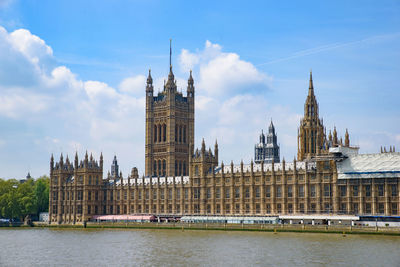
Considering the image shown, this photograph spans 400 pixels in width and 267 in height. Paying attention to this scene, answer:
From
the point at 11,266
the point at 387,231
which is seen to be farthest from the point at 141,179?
the point at 11,266

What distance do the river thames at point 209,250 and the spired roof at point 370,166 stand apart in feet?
74.3

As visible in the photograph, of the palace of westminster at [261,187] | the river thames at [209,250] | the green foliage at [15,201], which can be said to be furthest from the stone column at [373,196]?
the green foliage at [15,201]

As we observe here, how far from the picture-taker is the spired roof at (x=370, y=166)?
13938cm

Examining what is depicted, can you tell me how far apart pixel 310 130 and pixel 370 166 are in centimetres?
4096

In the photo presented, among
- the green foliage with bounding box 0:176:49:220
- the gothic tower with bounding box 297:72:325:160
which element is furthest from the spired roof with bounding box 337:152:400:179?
the green foliage with bounding box 0:176:49:220

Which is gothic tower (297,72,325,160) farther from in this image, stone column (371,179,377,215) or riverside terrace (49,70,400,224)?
stone column (371,179,377,215)

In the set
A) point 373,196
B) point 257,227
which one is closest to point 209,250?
point 257,227

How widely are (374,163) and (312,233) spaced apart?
968 inches

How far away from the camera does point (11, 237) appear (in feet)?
460

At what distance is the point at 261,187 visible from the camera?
160 m

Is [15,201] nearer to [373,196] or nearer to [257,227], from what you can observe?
[257,227]

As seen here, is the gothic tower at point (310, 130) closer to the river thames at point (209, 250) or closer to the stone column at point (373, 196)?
the stone column at point (373, 196)

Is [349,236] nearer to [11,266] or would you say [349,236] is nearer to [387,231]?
[387,231]

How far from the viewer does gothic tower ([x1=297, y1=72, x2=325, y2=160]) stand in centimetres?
18238
